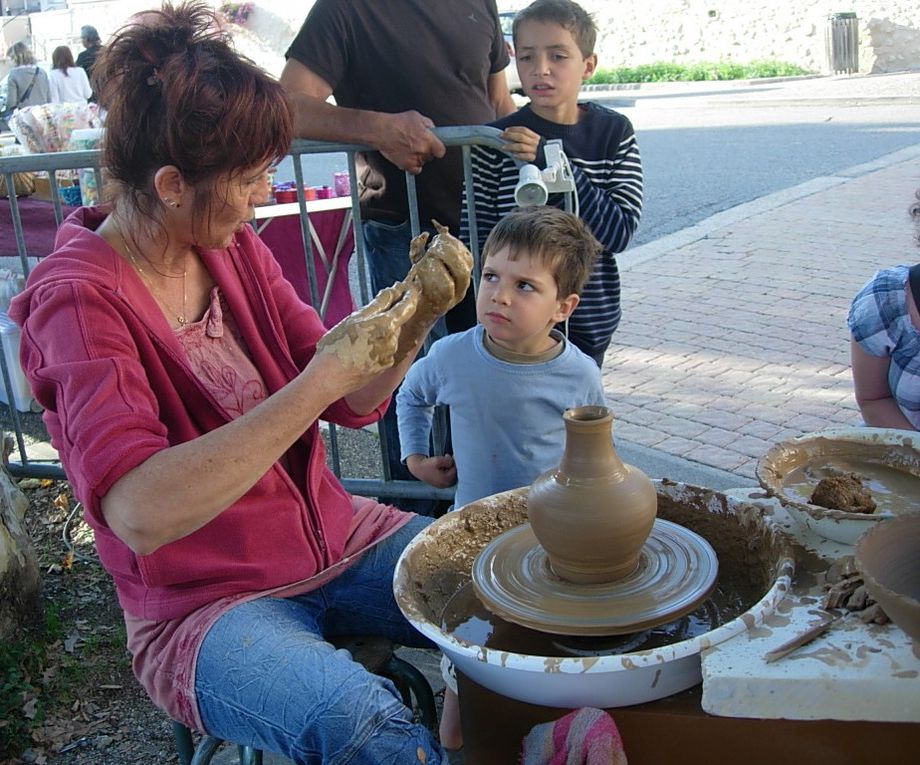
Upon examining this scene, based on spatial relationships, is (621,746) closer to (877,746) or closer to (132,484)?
(877,746)

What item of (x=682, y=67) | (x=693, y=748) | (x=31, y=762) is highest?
(x=682, y=67)

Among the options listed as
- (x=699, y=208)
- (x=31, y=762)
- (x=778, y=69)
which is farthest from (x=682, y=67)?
(x=31, y=762)

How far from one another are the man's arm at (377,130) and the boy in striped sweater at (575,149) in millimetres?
206

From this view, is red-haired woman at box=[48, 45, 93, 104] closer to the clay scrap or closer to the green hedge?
the clay scrap

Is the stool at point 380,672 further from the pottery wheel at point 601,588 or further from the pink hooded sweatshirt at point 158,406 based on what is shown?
the pottery wheel at point 601,588

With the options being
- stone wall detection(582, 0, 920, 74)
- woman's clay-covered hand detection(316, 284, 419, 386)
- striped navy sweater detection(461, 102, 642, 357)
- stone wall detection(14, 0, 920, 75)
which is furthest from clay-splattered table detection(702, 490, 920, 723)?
stone wall detection(582, 0, 920, 74)

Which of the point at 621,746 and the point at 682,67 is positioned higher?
the point at 682,67

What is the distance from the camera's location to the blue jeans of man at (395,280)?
129 inches

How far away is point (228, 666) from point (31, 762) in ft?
4.52

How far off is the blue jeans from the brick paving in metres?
2.74

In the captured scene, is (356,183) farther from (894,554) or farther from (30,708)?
(894,554)

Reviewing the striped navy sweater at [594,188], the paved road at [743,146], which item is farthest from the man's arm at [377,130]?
the paved road at [743,146]

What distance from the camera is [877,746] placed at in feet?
4.74

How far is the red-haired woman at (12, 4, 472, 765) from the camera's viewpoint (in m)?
1.61
